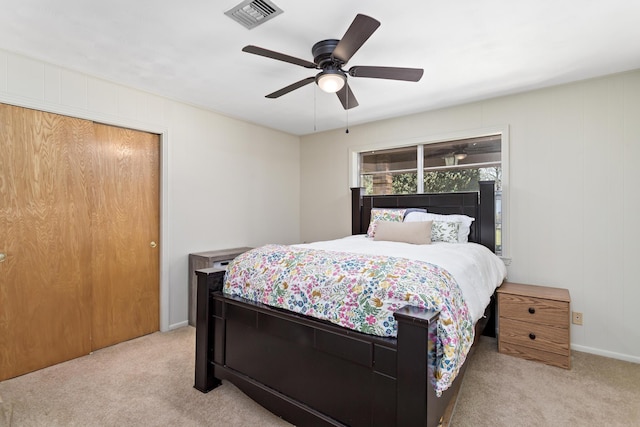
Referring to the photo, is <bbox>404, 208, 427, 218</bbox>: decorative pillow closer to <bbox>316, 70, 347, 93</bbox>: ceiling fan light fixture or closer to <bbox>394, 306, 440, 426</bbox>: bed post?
<bbox>316, 70, 347, 93</bbox>: ceiling fan light fixture

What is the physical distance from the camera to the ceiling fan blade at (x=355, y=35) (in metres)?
1.70

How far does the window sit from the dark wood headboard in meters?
0.14

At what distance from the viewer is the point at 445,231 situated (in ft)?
10.8

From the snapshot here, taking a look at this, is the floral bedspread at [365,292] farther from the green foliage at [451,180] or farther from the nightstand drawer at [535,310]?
the green foliage at [451,180]

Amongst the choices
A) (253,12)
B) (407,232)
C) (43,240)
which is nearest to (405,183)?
(407,232)

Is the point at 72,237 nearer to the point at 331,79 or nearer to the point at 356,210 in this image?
the point at 331,79

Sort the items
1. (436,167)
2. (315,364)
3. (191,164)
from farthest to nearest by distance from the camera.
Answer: (436,167) → (191,164) → (315,364)

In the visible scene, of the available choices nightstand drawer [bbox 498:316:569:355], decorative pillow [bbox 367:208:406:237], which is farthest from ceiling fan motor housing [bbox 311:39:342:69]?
nightstand drawer [bbox 498:316:569:355]

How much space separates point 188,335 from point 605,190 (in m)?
4.22

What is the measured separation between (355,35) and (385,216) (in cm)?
227

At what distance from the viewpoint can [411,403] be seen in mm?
1381

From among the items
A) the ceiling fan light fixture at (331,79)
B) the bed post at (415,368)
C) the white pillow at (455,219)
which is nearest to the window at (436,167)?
the white pillow at (455,219)

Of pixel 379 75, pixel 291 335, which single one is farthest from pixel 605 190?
pixel 291 335

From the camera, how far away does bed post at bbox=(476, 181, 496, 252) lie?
10.9 feet
